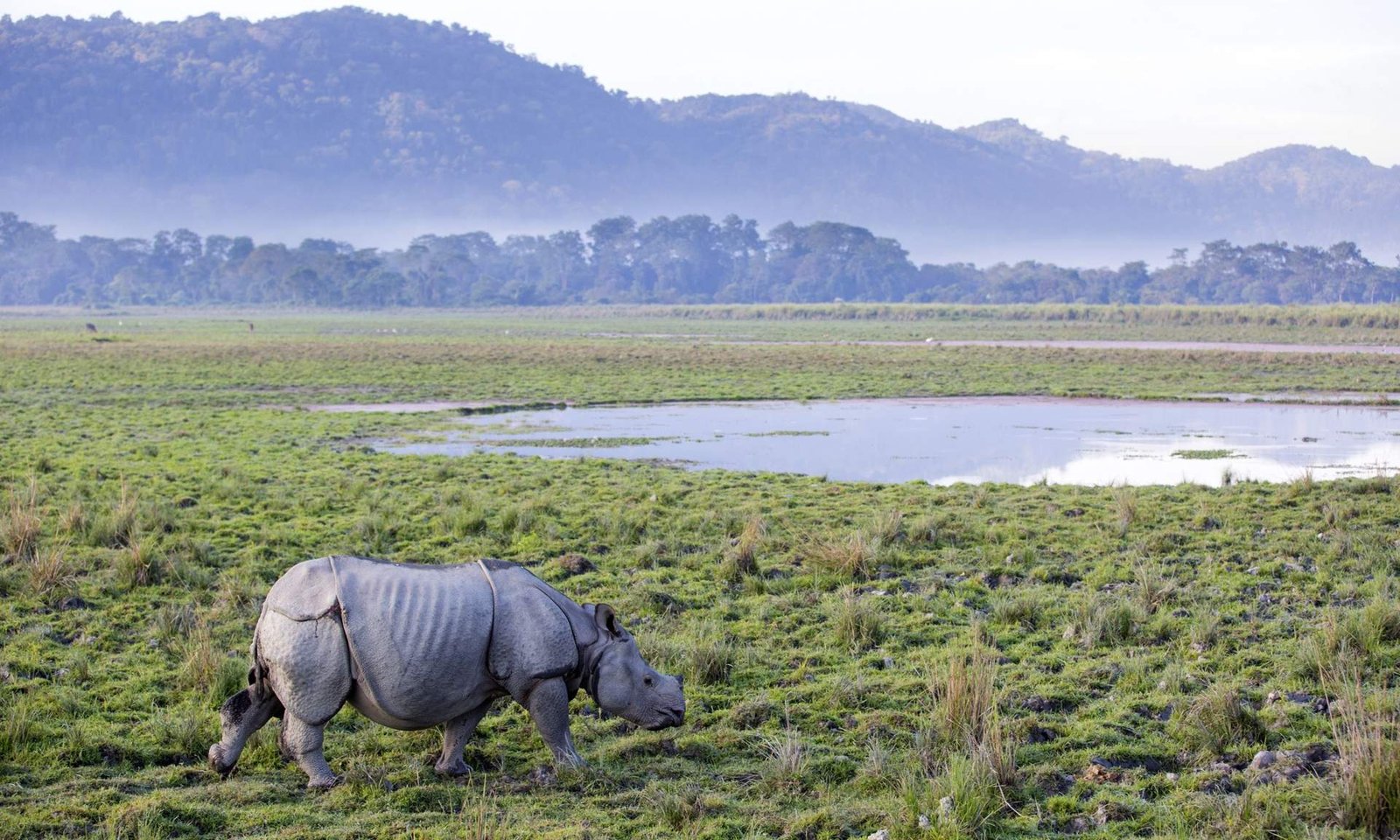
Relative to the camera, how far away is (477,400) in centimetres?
3275

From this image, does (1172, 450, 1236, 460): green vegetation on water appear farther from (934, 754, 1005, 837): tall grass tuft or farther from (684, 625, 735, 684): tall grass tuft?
(934, 754, 1005, 837): tall grass tuft

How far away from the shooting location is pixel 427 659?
6.87m

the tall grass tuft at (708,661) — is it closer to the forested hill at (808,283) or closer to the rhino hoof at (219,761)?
the rhino hoof at (219,761)

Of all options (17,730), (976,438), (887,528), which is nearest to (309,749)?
(17,730)

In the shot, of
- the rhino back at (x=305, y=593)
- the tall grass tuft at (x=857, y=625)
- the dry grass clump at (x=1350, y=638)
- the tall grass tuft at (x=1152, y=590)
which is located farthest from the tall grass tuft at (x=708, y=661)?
the dry grass clump at (x=1350, y=638)

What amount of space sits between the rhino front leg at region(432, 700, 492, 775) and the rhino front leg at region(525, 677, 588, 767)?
32cm

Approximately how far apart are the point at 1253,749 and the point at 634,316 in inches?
4722

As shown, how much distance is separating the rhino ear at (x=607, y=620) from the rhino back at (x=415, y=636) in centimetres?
64

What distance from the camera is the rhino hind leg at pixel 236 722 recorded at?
7051 mm

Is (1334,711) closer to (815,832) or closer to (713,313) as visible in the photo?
(815,832)

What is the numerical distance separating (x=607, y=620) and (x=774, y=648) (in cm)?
259

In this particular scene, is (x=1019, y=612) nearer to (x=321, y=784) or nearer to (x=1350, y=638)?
(x=1350, y=638)

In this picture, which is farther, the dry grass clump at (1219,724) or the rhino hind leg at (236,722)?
the dry grass clump at (1219,724)

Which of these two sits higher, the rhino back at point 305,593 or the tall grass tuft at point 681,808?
the rhino back at point 305,593
